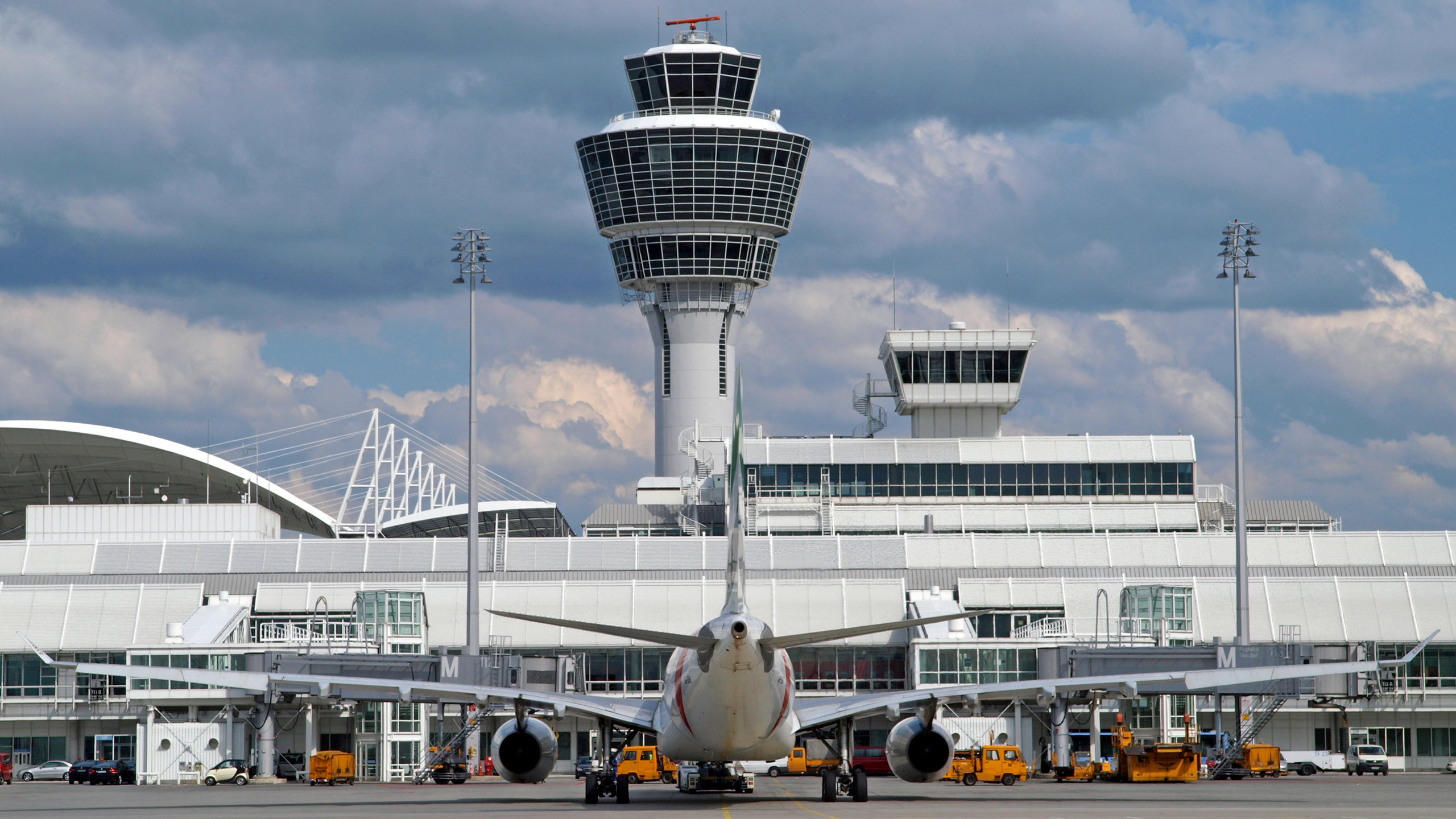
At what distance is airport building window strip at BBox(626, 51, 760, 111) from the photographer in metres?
132

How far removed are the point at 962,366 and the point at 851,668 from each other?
28894mm

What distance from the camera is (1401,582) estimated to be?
274 ft

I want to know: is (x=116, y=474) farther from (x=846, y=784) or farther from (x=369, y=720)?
(x=846, y=784)

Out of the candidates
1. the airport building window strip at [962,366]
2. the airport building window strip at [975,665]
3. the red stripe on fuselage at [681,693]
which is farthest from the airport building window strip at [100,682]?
the airport building window strip at [962,366]

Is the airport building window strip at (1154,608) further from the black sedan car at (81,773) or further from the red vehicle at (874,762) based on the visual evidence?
the black sedan car at (81,773)

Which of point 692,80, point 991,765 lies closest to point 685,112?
point 692,80

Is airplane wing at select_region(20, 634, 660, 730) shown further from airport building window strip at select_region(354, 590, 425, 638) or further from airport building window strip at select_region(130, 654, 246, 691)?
airport building window strip at select_region(354, 590, 425, 638)

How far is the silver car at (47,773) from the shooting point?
252 feet

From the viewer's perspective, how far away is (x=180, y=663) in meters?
72.8

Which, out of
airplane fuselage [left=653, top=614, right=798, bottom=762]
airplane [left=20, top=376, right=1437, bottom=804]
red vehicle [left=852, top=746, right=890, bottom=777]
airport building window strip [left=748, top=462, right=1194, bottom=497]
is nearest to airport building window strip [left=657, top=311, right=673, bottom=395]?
airport building window strip [left=748, top=462, right=1194, bottom=497]

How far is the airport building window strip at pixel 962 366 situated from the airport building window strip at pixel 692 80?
125 feet

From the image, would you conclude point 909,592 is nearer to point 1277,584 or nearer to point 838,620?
point 838,620

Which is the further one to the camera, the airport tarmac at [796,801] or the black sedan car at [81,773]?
the black sedan car at [81,773]

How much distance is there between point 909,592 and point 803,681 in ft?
29.1
